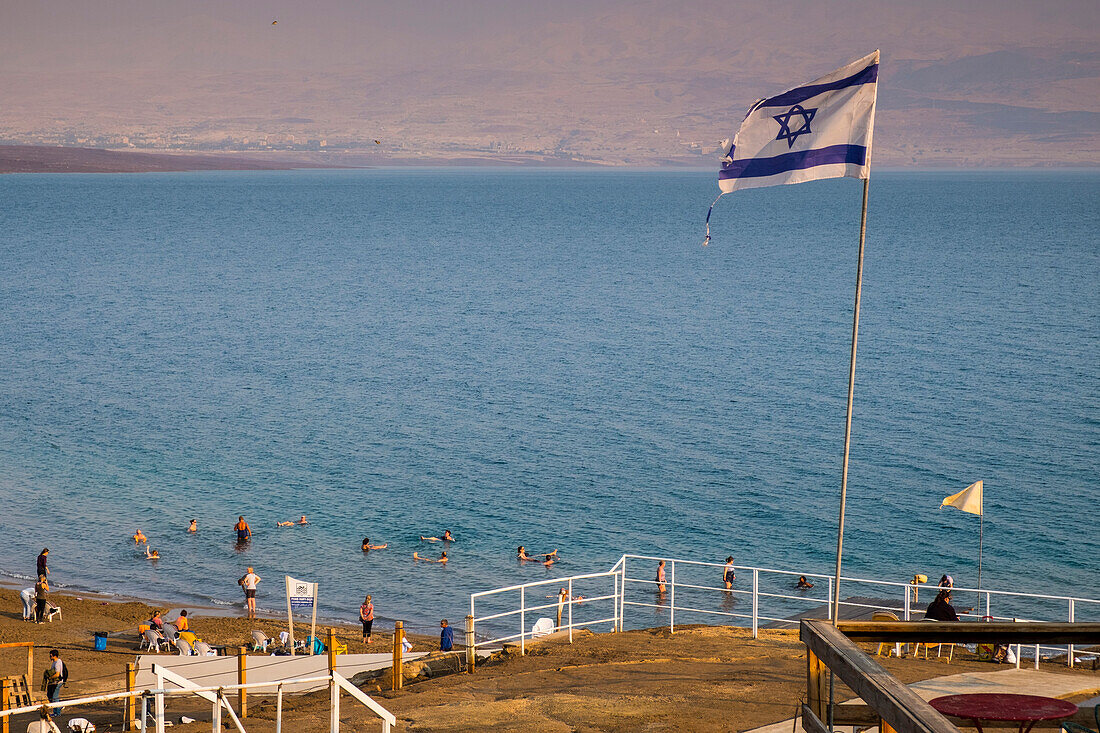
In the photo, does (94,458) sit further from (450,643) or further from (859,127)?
(859,127)

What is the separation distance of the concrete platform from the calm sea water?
21850mm

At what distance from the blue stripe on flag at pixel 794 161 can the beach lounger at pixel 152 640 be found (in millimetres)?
19021

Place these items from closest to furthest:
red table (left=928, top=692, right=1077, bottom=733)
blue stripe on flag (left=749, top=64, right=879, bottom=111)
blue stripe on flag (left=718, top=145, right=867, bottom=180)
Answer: red table (left=928, top=692, right=1077, bottom=733)
blue stripe on flag (left=749, top=64, right=879, bottom=111)
blue stripe on flag (left=718, top=145, right=867, bottom=180)

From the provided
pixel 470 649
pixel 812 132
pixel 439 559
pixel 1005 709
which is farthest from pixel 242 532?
pixel 1005 709

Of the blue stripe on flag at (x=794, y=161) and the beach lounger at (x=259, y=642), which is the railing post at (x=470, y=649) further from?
the beach lounger at (x=259, y=642)

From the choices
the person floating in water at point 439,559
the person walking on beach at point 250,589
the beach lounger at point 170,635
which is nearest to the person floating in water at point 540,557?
the person floating in water at point 439,559

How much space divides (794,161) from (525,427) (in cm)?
4334

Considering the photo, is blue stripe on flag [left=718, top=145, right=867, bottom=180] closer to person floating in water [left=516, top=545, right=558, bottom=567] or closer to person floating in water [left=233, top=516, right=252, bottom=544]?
person floating in water [left=516, top=545, right=558, bottom=567]

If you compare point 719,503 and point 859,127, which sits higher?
point 859,127

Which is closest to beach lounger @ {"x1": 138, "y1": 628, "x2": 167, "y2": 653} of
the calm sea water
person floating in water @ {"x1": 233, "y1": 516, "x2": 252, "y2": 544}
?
the calm sea water

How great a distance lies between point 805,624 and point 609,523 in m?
33.7

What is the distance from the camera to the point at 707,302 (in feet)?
333

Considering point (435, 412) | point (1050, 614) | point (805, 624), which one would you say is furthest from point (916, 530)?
point (805, 624)

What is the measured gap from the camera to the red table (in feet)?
21.5
